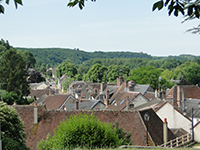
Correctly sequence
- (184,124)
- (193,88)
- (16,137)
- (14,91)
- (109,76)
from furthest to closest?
(109,76) → (14,91) → (193,88) → (184,124) → (16,137)

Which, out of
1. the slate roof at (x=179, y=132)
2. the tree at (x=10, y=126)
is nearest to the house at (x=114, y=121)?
the slate roof at (x=179, y=132)

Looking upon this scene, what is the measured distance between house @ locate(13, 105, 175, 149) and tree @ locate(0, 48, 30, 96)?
31.2 meters

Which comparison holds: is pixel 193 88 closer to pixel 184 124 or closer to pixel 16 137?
pixel 184 124

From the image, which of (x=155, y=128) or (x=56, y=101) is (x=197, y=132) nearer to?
(x=155, y=128)

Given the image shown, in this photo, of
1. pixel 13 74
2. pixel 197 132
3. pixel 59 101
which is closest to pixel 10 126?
pixel 197 132

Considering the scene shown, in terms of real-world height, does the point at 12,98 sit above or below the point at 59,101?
below

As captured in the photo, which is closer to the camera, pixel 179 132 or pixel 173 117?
pixel 179 132

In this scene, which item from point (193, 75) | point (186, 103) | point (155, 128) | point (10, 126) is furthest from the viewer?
point (193, 75)

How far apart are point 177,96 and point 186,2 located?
32.4m

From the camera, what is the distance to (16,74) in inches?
2082

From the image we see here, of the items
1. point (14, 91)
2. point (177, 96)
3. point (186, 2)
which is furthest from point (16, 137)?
point (14, 91)

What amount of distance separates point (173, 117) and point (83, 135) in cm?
1693

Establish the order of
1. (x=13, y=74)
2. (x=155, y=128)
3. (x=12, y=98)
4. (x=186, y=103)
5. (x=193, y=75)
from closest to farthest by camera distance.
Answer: (x=155, y=128)
(x=186, y=103)
(x=12, y=98)
(x=13, y=74)
(x=193, y=75)

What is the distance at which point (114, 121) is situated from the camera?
2122 centimetres
